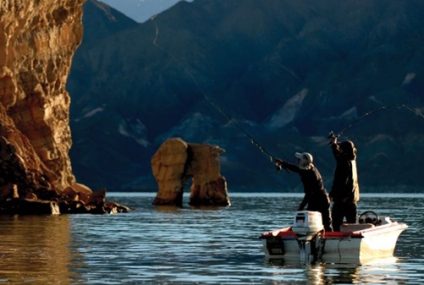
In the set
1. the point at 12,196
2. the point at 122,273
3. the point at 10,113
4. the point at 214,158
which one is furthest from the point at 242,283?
the point at 214,158

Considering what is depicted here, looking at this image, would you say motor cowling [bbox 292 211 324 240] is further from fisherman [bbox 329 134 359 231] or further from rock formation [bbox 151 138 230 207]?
rock formation [bbox 151 138 230 207]

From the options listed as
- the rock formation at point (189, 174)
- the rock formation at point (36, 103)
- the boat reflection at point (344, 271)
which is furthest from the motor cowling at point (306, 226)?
the rock formation at point (189, 174)

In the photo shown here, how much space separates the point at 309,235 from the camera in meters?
41.1

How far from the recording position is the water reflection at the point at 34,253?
36.2 m

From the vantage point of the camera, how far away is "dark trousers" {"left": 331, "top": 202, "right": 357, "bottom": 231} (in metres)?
46.8

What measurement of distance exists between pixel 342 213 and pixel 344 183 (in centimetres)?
138

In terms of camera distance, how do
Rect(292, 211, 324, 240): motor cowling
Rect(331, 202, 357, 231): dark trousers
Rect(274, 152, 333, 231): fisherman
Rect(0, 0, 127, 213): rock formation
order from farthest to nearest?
Rect(0, 0, 127, 213): rock formation < Rect(331, 202, 357, 231): dark trousers < Rect(274, 152, 333, 231): fisherman < Rect(292, 211, 324, 240): motor cowling

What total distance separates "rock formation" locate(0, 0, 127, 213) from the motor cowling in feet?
206

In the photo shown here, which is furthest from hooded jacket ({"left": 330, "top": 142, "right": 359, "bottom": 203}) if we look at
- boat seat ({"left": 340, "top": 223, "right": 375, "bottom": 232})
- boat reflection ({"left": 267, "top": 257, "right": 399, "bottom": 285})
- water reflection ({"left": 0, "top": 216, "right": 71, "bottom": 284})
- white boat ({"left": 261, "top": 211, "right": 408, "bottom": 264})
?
water reflection ({"left": 0, "top": 216, "right": 71, "bottom": 284})

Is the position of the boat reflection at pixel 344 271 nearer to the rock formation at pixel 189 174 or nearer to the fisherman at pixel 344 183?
the fisherman at pixel 344 183

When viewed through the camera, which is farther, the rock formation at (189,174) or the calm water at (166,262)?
the rock formation at (189,174)

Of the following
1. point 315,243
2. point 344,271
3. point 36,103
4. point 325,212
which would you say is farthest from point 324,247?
point 36,103

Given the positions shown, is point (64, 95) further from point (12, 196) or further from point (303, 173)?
point (303, 173)

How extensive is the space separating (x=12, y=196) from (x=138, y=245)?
178 ft
